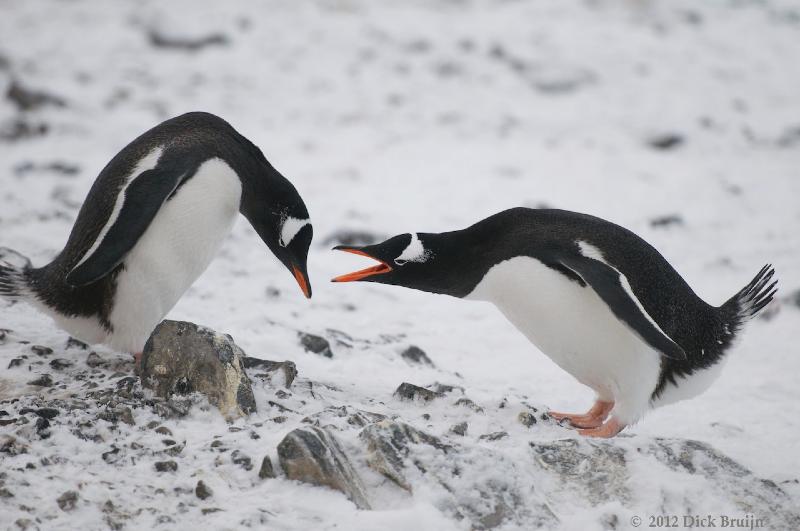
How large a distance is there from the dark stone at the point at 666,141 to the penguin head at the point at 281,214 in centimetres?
485

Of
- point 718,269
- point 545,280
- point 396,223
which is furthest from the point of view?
point 396,223

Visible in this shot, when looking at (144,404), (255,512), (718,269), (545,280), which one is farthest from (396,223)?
(255,512)

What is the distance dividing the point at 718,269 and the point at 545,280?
275cm

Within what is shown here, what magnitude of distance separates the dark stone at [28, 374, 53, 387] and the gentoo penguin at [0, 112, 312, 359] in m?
0.33

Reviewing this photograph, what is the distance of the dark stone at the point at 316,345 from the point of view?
3705 mm

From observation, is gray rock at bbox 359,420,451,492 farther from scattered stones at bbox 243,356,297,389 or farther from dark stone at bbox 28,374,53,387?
dark stone at bbox 28,374,53,387

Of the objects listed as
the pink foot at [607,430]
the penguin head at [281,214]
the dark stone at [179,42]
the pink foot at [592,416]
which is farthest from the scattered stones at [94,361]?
the dark stone at [179,42]

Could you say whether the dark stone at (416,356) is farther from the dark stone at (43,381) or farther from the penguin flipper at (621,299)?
the dark stone at (43,381)

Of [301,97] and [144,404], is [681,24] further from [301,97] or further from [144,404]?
[144,404]

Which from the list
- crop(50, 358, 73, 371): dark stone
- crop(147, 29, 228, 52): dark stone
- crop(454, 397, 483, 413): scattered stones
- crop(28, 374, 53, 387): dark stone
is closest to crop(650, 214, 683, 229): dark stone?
crop(454, 397, 483, 413): scattered stones

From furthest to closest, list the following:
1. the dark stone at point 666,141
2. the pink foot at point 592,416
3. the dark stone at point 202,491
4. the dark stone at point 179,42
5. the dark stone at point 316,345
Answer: the dark stone at point 179,42
the dark stone at point 666,141
the dark stone at point 316,345
the pink foot at point 592,416
the dark stone at point 202,491

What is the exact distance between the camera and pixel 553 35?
9.10 metres

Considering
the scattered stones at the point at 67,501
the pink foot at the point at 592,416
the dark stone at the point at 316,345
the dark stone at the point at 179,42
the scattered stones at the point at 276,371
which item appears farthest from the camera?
the dark stone at the point at 179,42

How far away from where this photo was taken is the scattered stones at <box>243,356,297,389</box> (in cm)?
304
